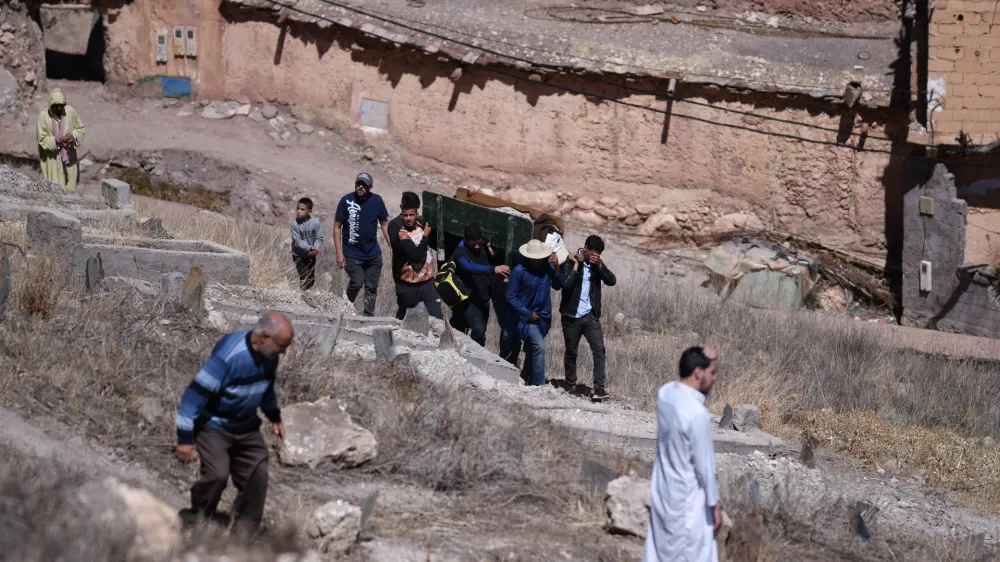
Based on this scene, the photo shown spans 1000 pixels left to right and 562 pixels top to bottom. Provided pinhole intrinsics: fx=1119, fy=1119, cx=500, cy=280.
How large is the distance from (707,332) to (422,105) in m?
8.05

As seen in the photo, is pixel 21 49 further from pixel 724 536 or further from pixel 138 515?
pixel 724 536

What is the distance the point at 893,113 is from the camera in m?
19.0

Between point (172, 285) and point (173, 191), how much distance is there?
963 centimetres

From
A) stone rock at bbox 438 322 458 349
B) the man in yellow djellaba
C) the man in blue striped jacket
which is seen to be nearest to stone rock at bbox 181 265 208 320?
stone rock at bbox 438 322 458 349

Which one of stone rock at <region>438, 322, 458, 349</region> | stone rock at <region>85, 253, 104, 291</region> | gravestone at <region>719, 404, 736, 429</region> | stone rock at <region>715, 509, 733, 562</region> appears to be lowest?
gravestone at <region>719, 404, 736, 429</region>

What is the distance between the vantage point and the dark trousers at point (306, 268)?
12.1 metres

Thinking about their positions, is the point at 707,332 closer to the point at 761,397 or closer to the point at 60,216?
the point at 761,397

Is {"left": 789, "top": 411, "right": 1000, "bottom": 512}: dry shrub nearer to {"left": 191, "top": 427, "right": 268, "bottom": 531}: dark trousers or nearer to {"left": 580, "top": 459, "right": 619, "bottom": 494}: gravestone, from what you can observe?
{"left": 580, "top": 459, "right": 619, "bottom": 494}: gravestone

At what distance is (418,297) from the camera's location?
11.1 metres

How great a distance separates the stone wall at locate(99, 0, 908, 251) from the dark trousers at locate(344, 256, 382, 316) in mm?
9051

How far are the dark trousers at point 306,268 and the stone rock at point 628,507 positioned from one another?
19.4 ft

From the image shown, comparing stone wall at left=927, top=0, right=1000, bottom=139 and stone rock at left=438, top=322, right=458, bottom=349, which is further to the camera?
stone wall at left=927, top=0, right=1000, bottom=139

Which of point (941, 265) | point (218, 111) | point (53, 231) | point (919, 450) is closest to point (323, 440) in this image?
point (53, 231)

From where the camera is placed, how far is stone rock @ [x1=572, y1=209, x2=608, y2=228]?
20.3 meters
